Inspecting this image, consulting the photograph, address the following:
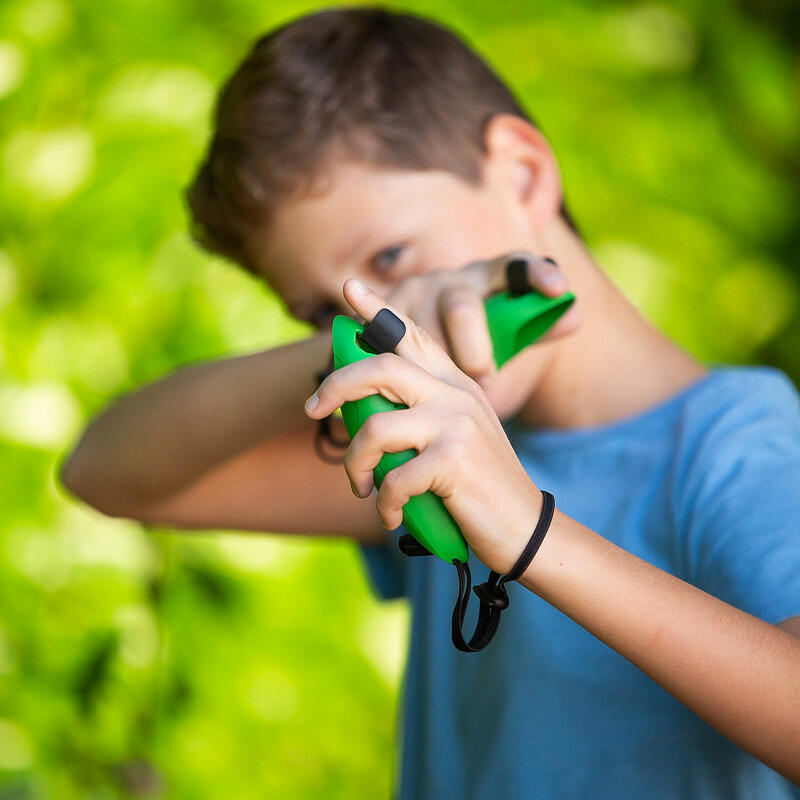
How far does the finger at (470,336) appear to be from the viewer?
57cm

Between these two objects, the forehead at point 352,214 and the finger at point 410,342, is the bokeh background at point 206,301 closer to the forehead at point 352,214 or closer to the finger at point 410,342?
the forehead at point 352,214

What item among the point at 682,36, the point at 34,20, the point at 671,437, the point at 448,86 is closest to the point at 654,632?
the point at 671,437

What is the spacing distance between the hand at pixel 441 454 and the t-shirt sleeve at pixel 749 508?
15 centimetres

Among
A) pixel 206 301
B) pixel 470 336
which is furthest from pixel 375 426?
pixel 206 301

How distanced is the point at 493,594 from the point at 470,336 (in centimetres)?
18

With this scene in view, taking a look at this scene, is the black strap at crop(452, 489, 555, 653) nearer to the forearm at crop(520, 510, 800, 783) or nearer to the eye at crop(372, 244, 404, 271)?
the forearm at crop(520, 510, 800, 783)

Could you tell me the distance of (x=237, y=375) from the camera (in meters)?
0.77

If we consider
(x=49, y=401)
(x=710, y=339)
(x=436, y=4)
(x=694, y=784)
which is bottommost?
(x=49, y=401)

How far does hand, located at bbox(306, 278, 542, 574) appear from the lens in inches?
16.5

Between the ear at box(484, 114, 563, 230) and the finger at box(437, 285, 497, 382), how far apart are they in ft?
0.85

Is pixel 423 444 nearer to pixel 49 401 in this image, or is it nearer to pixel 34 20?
pixel 49 401

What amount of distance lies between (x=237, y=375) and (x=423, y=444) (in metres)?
0.37

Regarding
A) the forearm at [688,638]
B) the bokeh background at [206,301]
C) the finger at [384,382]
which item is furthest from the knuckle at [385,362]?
the bokeh background at [206,301]

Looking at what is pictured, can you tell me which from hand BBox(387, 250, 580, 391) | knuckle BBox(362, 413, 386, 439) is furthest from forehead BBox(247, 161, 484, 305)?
knuckle BBox(362, 413, 386, 439)
